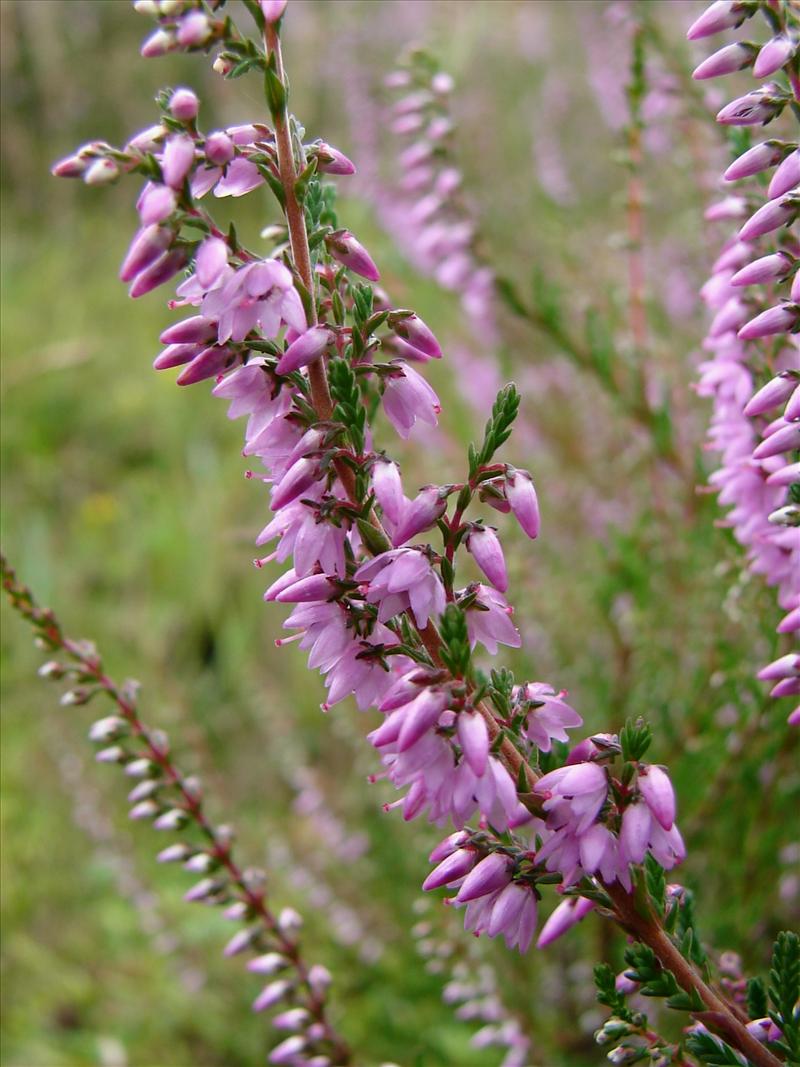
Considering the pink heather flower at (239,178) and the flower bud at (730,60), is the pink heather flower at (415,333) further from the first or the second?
the flower bud at (730,60)

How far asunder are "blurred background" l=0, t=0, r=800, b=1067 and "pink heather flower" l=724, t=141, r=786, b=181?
73 cm

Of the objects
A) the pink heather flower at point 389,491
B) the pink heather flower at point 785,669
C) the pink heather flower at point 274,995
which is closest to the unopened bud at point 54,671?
the pink heather flower at point 274,995

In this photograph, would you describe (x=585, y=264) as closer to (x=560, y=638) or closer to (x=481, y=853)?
(x=560, y=638)

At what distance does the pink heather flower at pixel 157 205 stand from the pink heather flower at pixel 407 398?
0.93 feet

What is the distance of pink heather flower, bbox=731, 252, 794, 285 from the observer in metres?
1.19

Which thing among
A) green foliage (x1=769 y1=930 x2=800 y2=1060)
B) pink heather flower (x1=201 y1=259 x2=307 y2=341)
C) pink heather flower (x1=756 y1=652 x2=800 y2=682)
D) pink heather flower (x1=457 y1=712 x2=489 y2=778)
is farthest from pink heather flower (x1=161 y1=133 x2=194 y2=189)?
green foliage (x1=769 y1=930 x2=800 y2=1060)

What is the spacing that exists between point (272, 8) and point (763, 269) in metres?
0.62

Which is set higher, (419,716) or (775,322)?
(775,322)

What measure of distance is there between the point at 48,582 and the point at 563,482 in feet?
9.14

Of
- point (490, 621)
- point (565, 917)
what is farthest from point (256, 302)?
point (565, 917)

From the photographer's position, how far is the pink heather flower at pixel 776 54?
1.12 metres

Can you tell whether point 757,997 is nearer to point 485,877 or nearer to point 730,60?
point 485,877

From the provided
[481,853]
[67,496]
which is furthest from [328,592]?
[67,496]

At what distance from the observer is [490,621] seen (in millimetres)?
1107
